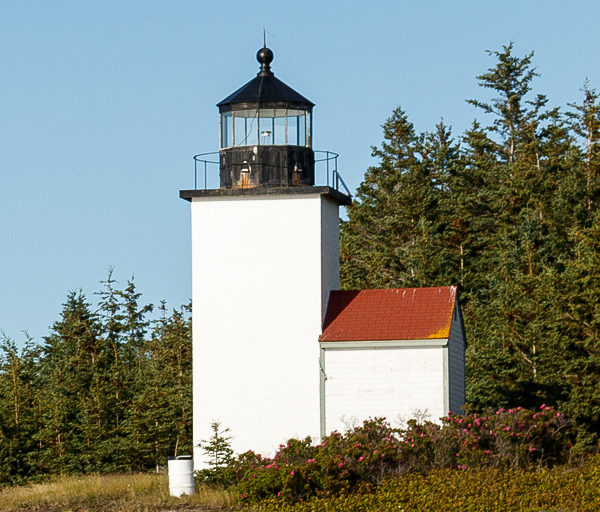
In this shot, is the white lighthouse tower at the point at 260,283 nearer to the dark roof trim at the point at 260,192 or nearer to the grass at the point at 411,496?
the dark roof trim at the point at 260,192

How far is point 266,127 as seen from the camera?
23016 mm

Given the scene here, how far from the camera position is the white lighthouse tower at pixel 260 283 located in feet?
71.9

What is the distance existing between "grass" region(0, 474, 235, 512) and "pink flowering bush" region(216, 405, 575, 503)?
675 mm

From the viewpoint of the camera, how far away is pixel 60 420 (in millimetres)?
25656

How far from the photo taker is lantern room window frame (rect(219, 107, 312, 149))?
2297 cm

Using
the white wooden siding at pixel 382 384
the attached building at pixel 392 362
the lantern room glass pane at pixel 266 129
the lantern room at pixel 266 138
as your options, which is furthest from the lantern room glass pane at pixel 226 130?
the white wooden siding at pixel 382 384

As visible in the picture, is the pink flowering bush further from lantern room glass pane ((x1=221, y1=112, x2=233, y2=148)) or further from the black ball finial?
the black ball finial

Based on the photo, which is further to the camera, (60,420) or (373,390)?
(60,420)

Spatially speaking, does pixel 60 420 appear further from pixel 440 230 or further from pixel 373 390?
pixel 440 230

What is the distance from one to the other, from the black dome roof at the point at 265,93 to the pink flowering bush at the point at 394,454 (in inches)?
271

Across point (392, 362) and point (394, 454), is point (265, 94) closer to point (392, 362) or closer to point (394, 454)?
point (392, 362)

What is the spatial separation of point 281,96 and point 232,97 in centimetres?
107

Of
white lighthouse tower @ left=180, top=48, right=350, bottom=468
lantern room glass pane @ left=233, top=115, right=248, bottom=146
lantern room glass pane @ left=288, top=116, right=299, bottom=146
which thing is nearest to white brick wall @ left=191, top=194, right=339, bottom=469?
white lighthouse tower @ left=180, top=48, right=350, bottom=468

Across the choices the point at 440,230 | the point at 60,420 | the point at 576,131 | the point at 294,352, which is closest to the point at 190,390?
the point at 60,420
